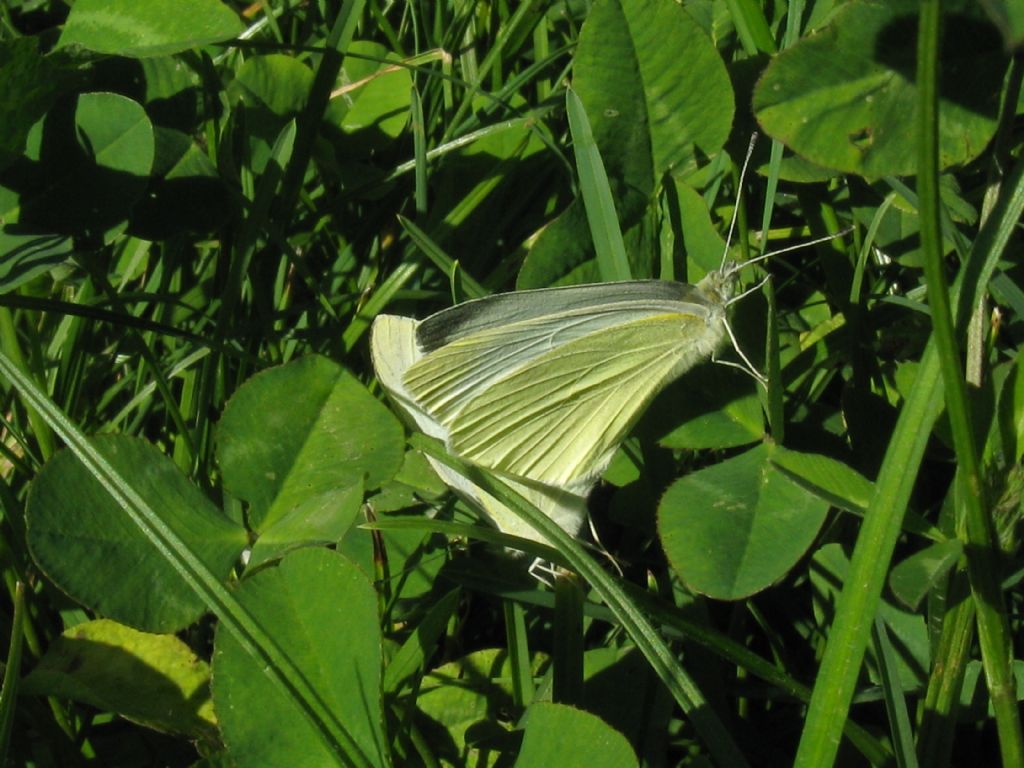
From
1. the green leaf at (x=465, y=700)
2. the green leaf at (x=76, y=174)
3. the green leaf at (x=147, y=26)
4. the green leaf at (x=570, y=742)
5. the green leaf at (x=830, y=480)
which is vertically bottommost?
the green leaf at (x=465, y=700)

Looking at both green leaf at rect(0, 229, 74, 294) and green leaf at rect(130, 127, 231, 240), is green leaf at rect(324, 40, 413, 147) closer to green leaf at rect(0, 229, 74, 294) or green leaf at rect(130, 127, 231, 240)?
green leaf at rect(130, 127, 231, 240)

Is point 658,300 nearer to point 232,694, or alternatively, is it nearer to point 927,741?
point 927,741

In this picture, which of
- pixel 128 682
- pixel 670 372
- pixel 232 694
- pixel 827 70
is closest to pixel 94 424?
pixel 128 682

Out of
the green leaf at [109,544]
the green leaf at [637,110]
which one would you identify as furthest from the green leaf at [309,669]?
the green leaf at [637,110]

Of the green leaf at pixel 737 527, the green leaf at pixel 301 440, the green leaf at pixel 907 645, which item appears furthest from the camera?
the green leaf at pixel 301 440

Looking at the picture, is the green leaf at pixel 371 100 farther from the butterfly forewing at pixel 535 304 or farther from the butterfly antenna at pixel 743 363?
the butterfly antenna at pixel 743 363

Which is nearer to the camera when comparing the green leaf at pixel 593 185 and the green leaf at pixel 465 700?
the green leaf at pixel 465 700
